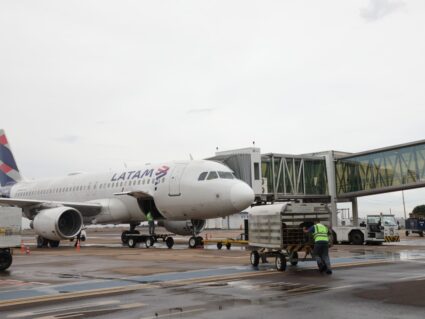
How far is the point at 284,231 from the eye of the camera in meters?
16.0

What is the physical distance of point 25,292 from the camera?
11.4 metres

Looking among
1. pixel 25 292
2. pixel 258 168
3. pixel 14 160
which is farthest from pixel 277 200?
pixel 25 292

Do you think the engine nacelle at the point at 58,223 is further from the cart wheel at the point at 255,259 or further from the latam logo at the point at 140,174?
the cart wheel at the point at 255,259

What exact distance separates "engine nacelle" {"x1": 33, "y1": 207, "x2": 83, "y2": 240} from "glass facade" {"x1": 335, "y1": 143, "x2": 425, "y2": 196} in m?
27.0

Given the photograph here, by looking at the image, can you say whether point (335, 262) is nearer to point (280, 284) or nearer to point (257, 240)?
point (257, 240)

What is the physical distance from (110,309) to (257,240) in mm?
8817

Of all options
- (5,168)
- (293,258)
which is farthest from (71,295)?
(5,168)

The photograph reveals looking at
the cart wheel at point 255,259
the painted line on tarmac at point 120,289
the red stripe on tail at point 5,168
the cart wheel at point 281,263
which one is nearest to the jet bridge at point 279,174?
the red stripe on tail at point 5,168

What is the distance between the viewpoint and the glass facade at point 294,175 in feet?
139

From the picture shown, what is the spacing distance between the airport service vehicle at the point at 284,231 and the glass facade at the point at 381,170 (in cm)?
2696

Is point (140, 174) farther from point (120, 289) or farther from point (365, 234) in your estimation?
point (120, 289)

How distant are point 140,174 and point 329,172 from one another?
74.7 feet

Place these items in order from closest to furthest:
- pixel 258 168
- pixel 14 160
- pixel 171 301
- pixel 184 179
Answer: pixel 171 301 → pixel 184 179 → pixel 258 168 → pixel 14 160

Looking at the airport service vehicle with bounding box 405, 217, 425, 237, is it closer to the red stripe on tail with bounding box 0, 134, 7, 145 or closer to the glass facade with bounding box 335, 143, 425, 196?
the glass facade with bounding box 335, 143, 425, 196
